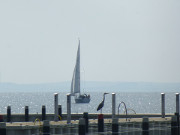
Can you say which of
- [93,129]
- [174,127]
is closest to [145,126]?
[174,127]

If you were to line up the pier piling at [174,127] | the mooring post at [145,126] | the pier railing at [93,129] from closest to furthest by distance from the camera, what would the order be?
1. the mooring post at [145,126]
2. the pier railing at [93,129]
3. the pier piling at [174,127]

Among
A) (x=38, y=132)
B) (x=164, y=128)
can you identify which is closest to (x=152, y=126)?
(x=164, y=128)

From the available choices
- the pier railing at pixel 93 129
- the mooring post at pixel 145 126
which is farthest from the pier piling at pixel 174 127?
the mooring post at pixel 145 126

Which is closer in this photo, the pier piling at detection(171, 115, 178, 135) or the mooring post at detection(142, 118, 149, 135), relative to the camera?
the mooring post at detection(142, 118, 149, 135)

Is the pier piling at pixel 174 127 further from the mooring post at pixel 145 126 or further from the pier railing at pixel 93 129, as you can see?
the mooring post at pixel 145 126

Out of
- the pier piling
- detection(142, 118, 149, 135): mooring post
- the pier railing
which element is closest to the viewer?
detection(142, 118, 149, 135): mooring post

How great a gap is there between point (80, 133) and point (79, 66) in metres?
115

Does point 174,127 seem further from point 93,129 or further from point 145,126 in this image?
point 93,129

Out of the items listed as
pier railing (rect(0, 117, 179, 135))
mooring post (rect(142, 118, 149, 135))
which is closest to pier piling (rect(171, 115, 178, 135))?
pier railing (rect(0, 117, 179, 135))

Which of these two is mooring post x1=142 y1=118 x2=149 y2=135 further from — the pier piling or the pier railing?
the pier piling

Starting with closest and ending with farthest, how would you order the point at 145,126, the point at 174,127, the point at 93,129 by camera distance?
the point at 145,126, the point at 174,127, the point at 93,129

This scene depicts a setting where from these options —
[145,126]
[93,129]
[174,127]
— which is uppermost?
[145,126]

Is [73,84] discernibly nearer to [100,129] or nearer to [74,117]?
[74,117]

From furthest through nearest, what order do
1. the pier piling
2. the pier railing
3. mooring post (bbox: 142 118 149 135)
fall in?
the pier piling → the pier railing → mooring post (bbox: 142 118 149 135)
